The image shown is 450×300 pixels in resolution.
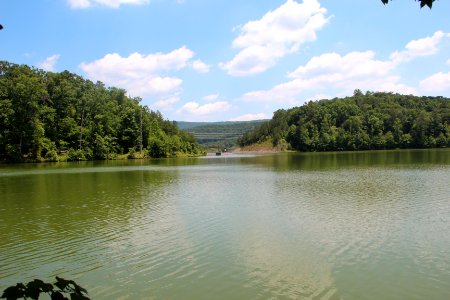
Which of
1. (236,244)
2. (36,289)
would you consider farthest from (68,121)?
(36,289)

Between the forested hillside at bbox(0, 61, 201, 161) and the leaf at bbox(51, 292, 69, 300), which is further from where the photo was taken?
the forested hillside at bbox(0, 61, 201, 161)

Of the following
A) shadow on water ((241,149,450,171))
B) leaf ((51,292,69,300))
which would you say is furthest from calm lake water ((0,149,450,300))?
shadow on water ((241,149,450,171))

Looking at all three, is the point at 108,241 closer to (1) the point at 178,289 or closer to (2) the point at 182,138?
(1) the point at 178,289

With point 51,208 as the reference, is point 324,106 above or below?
above

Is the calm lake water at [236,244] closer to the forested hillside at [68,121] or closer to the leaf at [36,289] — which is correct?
the leaf at [36,289]

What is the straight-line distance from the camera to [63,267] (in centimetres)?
1335

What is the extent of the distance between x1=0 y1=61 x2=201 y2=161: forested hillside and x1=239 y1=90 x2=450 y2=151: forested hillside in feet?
240

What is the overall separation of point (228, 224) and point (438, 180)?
25.1m

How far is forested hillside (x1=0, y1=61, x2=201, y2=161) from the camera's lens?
262 ft

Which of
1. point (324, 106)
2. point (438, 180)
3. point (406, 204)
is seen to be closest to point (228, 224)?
point (406, 204)

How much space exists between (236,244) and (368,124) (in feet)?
567

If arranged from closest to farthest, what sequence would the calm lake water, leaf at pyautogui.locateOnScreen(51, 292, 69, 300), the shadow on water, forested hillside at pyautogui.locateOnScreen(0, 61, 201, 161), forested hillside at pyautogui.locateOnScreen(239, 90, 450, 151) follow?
leaf at pyautogui.locateOnScreen(51, 292, 69, 300)
the calm lake water
the shadow on water
forested hillside at pyautogui.locateOnScreen(0, 61, 201, 161)
forested hillside at pyautogui.locateOnScreen(239, 90, 450, 151)

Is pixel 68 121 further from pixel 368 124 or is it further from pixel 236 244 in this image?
pixel 368 124

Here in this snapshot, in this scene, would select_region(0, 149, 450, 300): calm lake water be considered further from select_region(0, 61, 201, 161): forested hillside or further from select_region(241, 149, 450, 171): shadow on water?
select_region(0, 61, 201, 161): forested hillside
